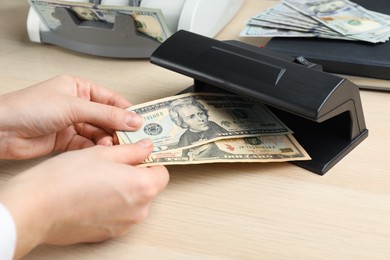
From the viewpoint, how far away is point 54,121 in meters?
0.88

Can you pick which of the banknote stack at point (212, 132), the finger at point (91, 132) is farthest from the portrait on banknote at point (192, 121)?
the finger at point (91, 132)

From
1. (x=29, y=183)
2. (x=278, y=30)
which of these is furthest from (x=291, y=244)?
(x=278, y=30)

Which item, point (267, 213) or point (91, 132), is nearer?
point (267, 213)

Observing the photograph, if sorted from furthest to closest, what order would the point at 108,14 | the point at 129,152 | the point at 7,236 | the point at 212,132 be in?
the point at 108,14 → the point at 212,132 → the point at 129,152 → the point at 7,236

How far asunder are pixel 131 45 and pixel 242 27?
0.28 metres

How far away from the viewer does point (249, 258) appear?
727 mm

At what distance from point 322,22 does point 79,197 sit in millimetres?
680

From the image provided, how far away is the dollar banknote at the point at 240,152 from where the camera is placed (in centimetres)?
85

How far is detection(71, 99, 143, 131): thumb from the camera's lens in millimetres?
867

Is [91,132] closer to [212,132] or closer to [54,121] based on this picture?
[54,121]

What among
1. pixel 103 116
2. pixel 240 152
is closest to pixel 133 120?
pixel 103 116

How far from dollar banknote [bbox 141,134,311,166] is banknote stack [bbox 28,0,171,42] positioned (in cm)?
31

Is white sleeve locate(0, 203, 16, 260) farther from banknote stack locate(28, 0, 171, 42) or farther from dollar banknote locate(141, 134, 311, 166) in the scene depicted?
banknote stack locate(28, 0, 171, 42)

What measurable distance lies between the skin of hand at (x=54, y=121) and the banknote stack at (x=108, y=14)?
212 millimetres
